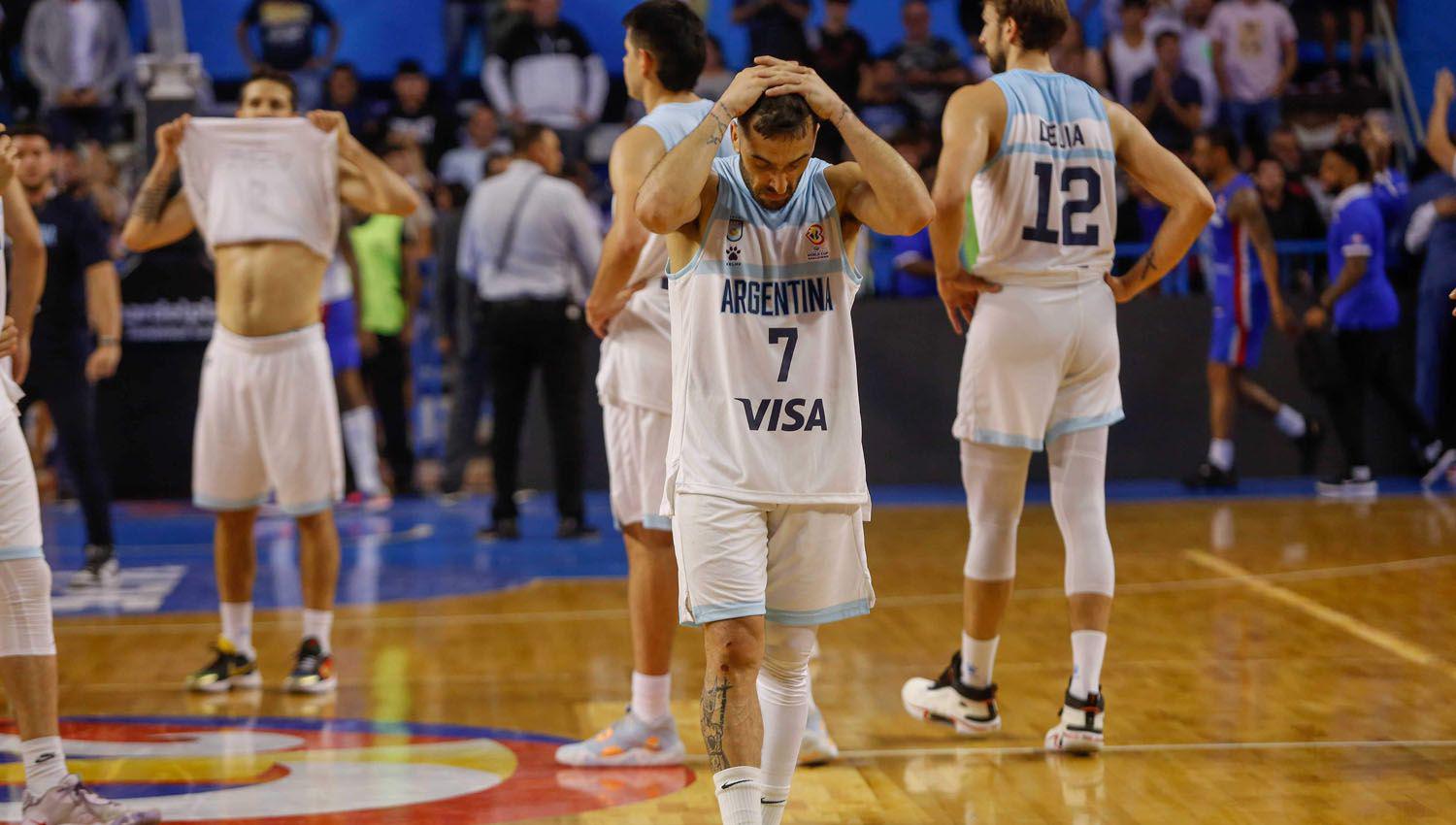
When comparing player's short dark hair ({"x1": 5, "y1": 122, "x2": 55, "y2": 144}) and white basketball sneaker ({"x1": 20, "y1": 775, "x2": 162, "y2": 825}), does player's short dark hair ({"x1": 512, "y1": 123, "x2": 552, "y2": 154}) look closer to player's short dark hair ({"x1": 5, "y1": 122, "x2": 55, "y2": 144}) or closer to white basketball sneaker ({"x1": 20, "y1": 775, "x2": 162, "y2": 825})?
player's short dark hair ({"x1": 5, "y1": 122, "x2": 55, "y2": 144})

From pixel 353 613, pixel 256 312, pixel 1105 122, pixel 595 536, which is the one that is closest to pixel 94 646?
pixel 353 613

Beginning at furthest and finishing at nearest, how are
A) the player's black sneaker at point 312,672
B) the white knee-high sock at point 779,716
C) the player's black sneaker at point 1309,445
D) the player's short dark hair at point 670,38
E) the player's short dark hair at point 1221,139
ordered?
the player's black sneaker at point 1309,445, the player's short dark hair at point 1221,139, the player's black sneaker at point 312,672, the player's short dark hair at point 670,38, the white knee-high sock at point 779,716

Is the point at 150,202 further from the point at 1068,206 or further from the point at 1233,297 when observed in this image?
the point at 1233,297

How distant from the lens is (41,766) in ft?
13.5

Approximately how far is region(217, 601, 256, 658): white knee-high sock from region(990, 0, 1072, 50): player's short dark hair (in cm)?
326

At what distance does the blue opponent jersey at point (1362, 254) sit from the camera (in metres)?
10.4

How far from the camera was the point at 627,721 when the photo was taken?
4.79 m

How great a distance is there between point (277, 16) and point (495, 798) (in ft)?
36.1

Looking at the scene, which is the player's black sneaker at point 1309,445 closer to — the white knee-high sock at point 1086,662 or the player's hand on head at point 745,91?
the white knee-high sock at point 1086,662

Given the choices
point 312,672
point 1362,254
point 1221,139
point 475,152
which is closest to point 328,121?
point 312,672

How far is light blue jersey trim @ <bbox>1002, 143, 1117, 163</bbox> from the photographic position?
15.3 feet

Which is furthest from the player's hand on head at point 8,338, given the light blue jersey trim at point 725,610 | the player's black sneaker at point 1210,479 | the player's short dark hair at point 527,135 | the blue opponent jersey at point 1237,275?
Answer: the player's black sneaker at point 1210,479

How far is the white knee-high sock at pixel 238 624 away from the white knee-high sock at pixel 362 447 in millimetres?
4603

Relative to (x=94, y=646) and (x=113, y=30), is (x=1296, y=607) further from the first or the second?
(x=113, y=30)
